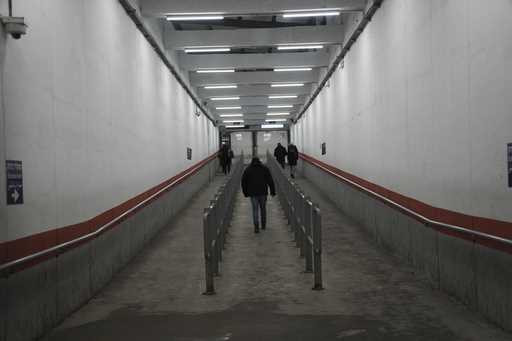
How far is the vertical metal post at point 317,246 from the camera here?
20.1 ft

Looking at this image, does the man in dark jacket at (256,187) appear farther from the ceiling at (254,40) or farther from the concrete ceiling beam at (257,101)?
the concrete ceiling beam at (257,101)

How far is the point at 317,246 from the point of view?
245 inches

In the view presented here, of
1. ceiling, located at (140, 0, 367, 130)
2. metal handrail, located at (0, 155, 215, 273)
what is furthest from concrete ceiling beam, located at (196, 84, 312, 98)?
metal handrail, located at (0, 155, 215, 273)

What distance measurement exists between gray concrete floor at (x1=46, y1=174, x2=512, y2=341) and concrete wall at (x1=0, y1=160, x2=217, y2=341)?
0.15 meters

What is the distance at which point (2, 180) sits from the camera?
12.8 ft

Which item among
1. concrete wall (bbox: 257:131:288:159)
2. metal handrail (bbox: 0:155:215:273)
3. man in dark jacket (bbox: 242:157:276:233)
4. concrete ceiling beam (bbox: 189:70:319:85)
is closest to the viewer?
metal handrail (bbox: 0:155:215:273)

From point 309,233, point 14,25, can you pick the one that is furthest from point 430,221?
point 14,25

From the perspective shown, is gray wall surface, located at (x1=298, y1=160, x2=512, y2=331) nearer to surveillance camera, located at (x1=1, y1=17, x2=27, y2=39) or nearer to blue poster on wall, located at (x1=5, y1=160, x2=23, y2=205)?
blue poster on wall, located at (x1=5, y1=160, x2=23, y2=205)

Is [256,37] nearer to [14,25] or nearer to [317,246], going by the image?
Result: [317,246]

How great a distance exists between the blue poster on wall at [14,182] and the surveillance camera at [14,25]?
3.21 feet

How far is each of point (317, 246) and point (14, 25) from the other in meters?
3.90

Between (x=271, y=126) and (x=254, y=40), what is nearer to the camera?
(x=254, y=40)

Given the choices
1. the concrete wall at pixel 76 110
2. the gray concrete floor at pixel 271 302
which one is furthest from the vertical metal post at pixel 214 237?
the concrete wall at pixel 76 110

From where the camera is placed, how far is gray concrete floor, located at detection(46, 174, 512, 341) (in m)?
4.51
